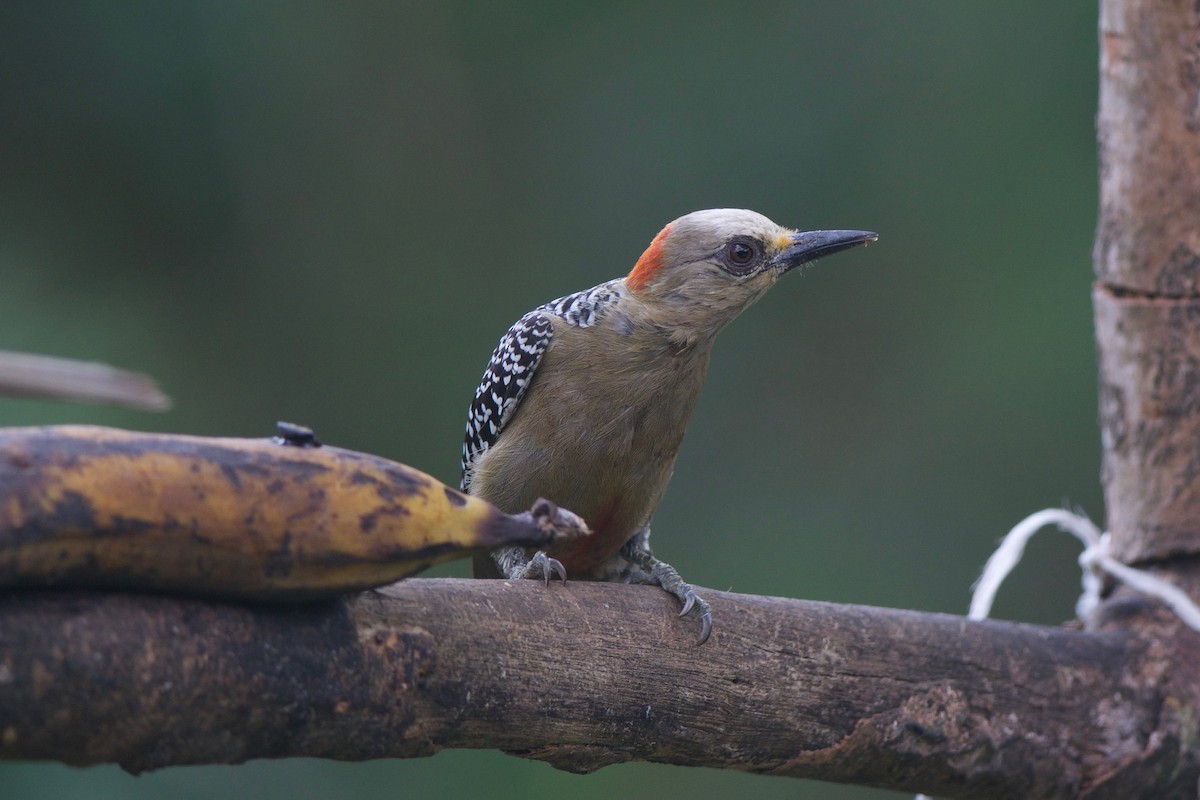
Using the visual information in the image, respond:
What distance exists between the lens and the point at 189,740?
1728mm

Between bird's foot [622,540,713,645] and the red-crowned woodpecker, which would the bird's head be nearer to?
the red-crowned woodpecker

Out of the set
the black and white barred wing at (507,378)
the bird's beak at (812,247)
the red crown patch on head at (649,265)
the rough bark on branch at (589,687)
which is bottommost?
the rough bark on branch at (589,687)

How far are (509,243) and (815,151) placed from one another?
1693 mm

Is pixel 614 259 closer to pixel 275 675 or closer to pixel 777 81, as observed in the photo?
pixel 777 81

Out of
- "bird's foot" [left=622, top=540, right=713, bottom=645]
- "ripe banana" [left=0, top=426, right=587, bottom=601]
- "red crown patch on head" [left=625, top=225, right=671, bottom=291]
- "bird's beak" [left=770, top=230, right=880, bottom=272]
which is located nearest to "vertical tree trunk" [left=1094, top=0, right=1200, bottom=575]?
"bird's beak" [left=770, top=230, right=880, bottom=272]

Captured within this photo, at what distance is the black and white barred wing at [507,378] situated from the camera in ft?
9.91

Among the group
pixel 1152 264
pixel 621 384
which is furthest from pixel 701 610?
pixel 1152 264

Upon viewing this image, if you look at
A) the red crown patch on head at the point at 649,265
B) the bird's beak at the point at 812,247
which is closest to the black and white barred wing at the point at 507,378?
the red crown patch on head at the point at 649,265

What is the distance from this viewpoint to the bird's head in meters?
2.99

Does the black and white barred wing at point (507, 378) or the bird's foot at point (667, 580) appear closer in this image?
the bird's foot at point (667, 580)

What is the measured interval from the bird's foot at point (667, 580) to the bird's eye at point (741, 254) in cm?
71

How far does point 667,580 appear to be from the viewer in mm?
2611

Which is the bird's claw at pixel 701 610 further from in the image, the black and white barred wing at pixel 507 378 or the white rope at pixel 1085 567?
the white rope at pixel 1085 567

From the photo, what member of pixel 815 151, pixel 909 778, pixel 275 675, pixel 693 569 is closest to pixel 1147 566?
pixel 909 778
